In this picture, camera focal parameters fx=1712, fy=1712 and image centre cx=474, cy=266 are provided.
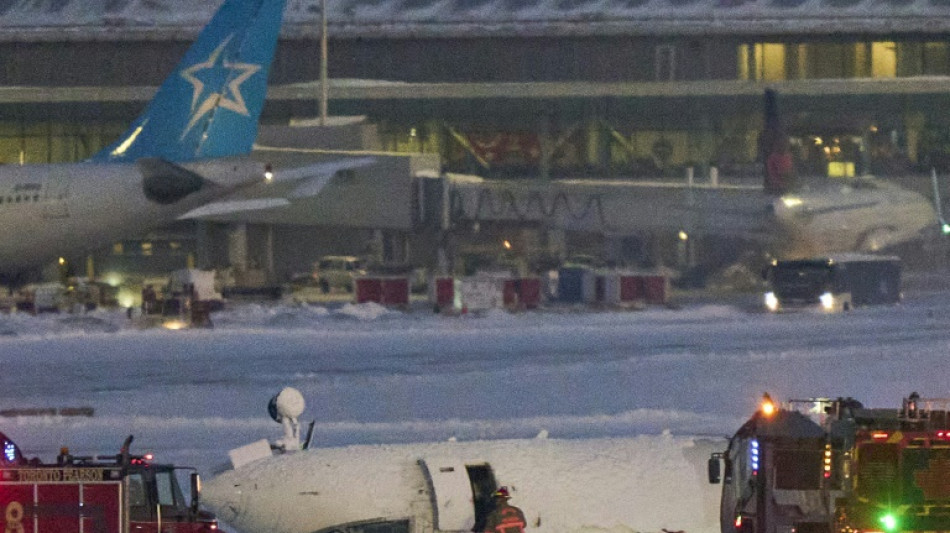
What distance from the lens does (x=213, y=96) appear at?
4497 centimetres

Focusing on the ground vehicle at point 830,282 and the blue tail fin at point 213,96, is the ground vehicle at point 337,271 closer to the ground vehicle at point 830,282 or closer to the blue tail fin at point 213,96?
the ground vehicle at point 830,282

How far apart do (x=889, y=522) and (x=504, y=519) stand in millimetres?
4448

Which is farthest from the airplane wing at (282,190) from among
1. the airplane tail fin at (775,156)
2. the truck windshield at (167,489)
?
the truck windshield at (167,489)

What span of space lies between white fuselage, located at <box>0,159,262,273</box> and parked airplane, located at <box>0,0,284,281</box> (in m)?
0.02

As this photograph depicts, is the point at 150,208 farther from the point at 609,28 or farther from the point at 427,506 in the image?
the point at 609,28

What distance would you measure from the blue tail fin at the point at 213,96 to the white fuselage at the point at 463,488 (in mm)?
25436

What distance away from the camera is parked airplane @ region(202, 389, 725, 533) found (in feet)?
62.0

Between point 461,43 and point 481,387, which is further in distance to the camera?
point 461,43

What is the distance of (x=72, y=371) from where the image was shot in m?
36.5

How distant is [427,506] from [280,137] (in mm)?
50257

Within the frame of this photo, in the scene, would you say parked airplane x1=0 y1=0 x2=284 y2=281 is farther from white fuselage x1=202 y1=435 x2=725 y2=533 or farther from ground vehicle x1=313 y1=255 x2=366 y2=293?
white fuselage x1=202 y1=435 x2=725 y2=533

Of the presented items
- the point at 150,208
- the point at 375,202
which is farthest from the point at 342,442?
the point at 375,202

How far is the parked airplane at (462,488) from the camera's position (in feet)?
62.0

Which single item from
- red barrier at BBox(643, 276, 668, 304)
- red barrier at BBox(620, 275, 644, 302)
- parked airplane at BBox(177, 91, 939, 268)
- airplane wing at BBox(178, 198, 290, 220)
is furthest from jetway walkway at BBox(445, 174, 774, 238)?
airplane wing at BBox(178, 198, 290, 220)
